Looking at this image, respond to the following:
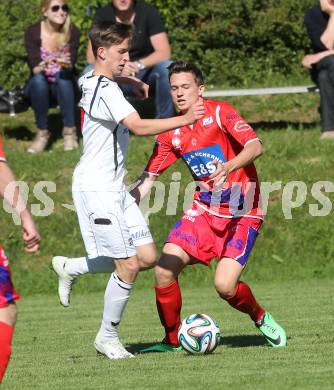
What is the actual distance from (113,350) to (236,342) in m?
1.04

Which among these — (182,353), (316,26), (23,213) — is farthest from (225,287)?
(316,26)

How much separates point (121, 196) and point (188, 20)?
969cm

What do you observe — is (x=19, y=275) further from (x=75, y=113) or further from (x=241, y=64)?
(x=241, y=64)

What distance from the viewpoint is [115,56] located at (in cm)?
745

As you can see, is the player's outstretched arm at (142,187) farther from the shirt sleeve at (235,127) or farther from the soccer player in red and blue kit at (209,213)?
the shirt sleeve at (235,127)

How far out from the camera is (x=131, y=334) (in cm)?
909

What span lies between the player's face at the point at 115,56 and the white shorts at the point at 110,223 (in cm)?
81

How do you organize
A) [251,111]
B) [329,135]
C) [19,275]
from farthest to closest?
[251,111], [329,135], [19,275]

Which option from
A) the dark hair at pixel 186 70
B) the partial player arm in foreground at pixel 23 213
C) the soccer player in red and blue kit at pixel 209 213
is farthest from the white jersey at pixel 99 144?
the partial player arm in foreground at pixel 23 213

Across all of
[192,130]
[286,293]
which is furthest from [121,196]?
[286,293]

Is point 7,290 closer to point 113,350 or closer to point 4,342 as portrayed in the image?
point 4,342

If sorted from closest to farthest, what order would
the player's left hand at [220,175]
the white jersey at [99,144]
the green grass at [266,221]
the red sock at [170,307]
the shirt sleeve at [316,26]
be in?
the player's left hand at [220,175]
the white jersey at [99,144]
the red sock at [170,307]
the green grass at [266,221]
the shirt sleeve at [316,26]

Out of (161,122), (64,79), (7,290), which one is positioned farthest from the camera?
(64,79)

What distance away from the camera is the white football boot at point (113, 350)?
755cm
